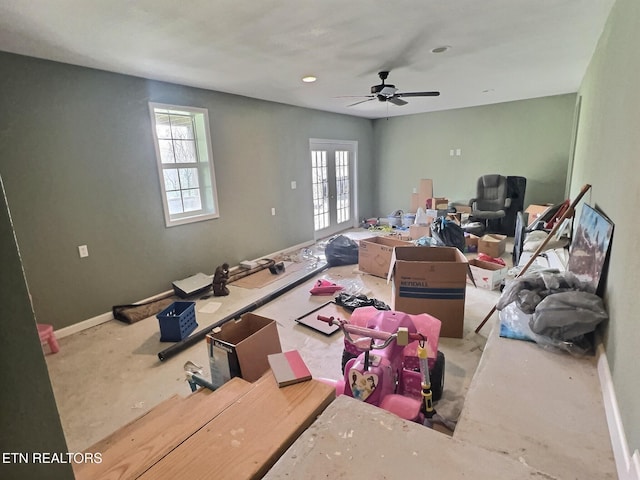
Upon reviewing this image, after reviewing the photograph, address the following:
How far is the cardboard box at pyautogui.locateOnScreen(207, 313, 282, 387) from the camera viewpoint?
1772 mm

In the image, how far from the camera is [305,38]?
8.16 feet

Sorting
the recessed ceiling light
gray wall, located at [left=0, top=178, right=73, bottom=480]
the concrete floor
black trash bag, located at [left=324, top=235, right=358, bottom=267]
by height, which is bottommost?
the concrete floor

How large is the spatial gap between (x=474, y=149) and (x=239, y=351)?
6.28 meters

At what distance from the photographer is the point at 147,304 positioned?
11.5 ft

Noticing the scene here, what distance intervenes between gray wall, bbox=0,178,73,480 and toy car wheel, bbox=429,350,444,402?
180 centimetres

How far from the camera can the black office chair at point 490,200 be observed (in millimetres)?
5590

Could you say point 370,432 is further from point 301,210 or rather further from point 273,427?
point 301,210

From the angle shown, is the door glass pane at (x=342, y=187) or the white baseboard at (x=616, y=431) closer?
the white baseboard at (x=616, y=431)

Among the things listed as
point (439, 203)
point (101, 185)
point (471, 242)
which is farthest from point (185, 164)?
point (439, 203)

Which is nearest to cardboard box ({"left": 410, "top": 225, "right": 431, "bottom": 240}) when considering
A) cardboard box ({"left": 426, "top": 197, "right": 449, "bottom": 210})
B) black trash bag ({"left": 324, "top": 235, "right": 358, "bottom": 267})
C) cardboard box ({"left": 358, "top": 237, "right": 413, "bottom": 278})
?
cardboard box ({"left": 426, "top": 197, "right": 449, "bottom": 210})

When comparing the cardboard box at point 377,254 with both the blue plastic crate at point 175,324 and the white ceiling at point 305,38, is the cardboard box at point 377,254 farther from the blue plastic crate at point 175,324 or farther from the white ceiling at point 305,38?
the blue plastic crate at point 175,324

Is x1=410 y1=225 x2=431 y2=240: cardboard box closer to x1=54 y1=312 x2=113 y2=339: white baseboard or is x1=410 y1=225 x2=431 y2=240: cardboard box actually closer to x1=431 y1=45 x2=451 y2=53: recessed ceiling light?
x1=431 y1=45 x2=451 y2=53: recessed ceiling light

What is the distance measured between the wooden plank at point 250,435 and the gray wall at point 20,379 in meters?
0.36

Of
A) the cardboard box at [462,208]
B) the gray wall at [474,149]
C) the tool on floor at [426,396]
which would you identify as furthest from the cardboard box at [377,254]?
the gray wall at [474,149]
